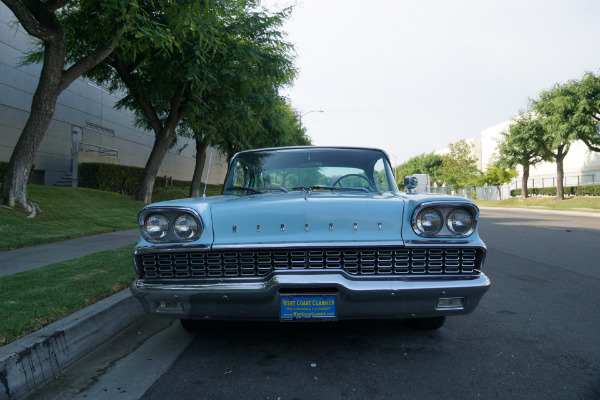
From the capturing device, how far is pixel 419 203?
9.61 ft

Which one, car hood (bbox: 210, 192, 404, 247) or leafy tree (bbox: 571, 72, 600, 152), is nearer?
car hood (bbox: 210, 192, 404, 247)

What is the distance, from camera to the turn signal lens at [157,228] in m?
2.97

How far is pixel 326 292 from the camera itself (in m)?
2.77

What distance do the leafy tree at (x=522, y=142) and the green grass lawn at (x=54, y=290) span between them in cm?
3741

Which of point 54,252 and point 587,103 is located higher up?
point 587,103

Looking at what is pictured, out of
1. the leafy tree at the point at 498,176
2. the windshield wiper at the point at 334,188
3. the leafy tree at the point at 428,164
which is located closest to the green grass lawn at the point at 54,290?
the windshield wiper at the point at 334,188

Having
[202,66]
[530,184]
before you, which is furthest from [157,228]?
[530,184]

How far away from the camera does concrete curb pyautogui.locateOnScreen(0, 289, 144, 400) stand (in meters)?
2.59

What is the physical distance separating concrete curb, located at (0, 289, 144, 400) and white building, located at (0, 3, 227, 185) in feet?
46.7

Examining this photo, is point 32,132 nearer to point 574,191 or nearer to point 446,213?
point 446,213

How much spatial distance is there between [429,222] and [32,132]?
1085 cm

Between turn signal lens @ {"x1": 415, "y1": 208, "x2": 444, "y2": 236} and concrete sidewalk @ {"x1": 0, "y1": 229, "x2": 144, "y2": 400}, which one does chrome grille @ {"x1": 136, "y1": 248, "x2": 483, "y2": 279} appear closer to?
turn signal lens @ {"x1": 415, "y1": 208, "x2": 444, "y2": 236}

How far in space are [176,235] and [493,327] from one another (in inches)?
111

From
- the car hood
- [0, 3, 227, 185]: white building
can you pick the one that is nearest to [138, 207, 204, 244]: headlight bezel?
the car hood
